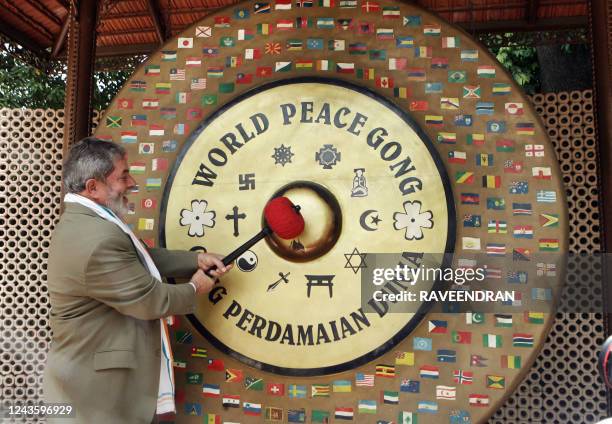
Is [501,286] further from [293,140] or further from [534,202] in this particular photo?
[293,140]

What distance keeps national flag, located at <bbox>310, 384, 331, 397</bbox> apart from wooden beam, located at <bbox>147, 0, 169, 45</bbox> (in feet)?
7.46

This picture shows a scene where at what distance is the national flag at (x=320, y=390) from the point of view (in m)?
1.98

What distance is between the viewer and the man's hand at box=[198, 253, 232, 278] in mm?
2012

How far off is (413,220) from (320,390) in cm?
64

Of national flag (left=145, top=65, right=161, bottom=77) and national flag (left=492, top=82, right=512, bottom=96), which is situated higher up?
national flag (left=145, top=65, right=161, bottom=77)

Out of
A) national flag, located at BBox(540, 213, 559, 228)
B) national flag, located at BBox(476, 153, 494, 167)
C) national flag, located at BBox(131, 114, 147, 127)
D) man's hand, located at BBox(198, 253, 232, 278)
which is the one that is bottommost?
man's hand, located at BBox(198, 253, 232, 278)

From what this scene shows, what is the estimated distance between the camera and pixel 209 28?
90.4 inches

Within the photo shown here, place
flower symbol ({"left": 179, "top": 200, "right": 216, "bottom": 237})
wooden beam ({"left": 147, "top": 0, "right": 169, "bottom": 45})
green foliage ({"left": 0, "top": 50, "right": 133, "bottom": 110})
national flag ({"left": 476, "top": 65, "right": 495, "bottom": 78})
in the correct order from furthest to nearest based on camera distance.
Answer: green foliage ({"left": 0, "top": 50, "right": 133, "bottom": 110}) → wooden beam ({"left": 147, "top": 0, "right": 169, "bottom": 45}) → flower symbol ({"left": 179, "top": 200, "right": 216, "bottom": 237}) → national flag ({"left": 476, "top": 65, "right": 495, "bottom": 78})

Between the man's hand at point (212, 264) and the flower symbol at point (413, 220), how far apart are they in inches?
23.4

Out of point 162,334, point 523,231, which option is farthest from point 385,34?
point 162,334

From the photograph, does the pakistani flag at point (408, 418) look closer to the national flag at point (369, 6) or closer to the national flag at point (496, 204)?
the national flag at point (496, 204)

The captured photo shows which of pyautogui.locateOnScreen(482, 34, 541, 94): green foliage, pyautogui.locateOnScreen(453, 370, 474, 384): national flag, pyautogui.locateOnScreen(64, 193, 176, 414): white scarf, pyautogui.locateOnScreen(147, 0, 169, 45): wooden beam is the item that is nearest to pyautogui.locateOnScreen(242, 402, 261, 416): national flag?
pyautogui.locateOnScreen(64, 193, 176, 414): white scarf

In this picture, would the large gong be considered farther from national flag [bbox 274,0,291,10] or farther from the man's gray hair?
the man's gray hair

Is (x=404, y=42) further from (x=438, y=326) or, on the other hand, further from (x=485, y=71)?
(x=438, y=326)
